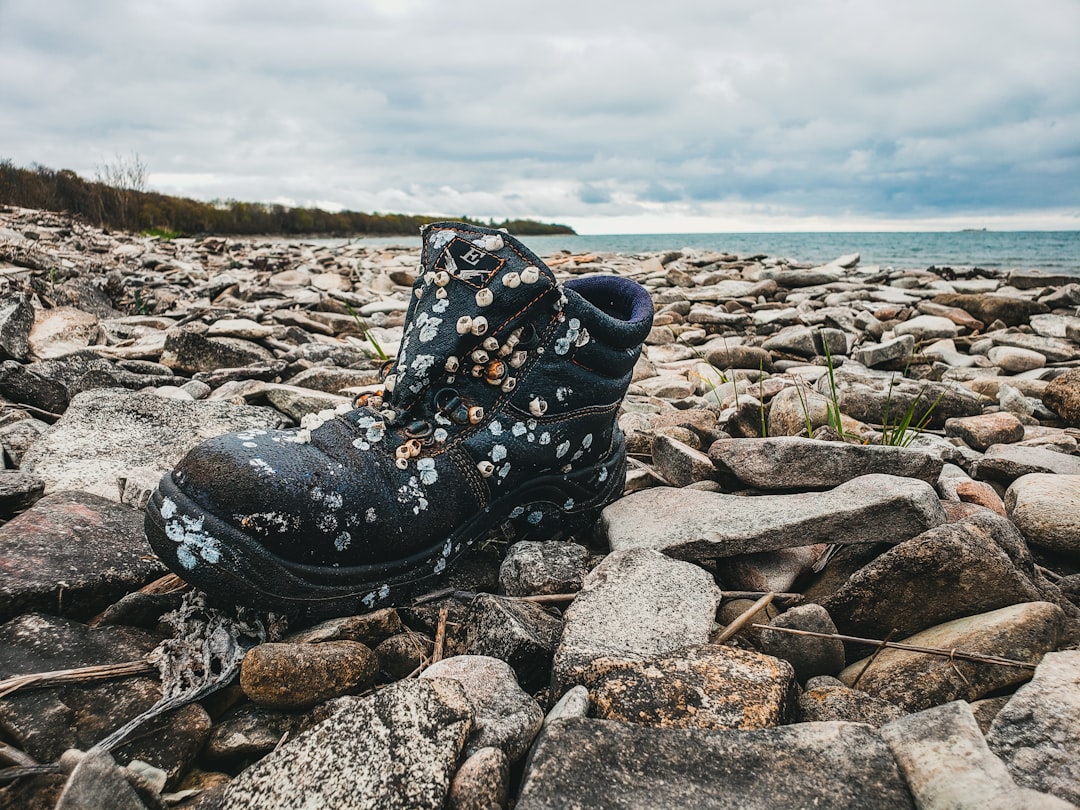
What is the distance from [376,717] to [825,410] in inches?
90.0

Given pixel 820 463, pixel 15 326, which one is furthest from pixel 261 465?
pixel 15 326

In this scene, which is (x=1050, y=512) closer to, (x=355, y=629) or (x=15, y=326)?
(x=355, y=629)

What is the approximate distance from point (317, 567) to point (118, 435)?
1.25 m

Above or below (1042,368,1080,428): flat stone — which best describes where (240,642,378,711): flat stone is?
below

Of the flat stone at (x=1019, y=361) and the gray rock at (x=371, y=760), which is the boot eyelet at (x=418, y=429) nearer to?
the gray rock at (x=371, y=760)

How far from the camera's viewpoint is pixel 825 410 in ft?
9.16

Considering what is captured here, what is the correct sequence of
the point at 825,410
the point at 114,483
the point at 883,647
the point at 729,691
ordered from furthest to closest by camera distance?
1. the point at 825,410
2. the point at 114,483
3. the point at 883,647
4. the point at 729,691

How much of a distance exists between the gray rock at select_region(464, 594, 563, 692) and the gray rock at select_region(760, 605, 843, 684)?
17.1 inches

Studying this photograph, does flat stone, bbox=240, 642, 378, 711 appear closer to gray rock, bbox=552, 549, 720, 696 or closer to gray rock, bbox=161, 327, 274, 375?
gray rock, bbox=552, 549, 720, 696

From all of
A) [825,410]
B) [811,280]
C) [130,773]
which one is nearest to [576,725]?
[130,773]

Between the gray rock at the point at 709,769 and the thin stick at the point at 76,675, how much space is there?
2.49ft

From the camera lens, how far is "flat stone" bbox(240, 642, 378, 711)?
120 centimetres

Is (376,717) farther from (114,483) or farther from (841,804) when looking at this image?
(114,483)

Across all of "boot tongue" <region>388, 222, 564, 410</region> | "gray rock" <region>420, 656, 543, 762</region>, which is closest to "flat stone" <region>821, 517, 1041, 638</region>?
"gray rock" <region>420, 656, 543, 762</region>
